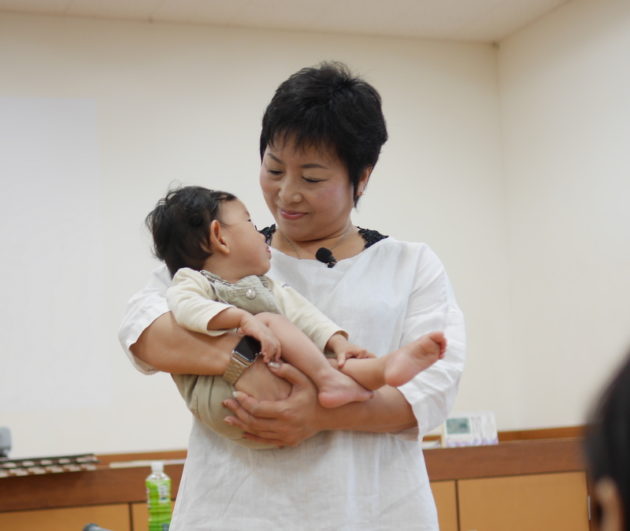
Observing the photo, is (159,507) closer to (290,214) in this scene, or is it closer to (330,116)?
(290,214)

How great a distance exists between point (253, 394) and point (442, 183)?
4647 millimetres

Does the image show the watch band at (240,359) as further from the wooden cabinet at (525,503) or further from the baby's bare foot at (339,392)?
the wooden cabinet at (525,503)

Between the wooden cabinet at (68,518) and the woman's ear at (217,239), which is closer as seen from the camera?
the woman's ear at (217,239)

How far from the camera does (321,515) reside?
1.49m

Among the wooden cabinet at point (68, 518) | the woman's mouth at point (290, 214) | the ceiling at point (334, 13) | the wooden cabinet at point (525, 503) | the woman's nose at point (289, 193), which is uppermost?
the ceiling at point (334, 13)

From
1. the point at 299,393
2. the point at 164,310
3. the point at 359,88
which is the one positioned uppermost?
the point at 359,88

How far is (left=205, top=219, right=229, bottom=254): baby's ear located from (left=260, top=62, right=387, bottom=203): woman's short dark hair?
169 millimetres

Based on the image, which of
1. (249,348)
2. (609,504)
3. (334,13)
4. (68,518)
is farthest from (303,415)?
(334,13)

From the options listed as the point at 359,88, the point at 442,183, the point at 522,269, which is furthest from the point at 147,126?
the point at 359,88

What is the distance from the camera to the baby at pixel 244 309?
57.2 inches

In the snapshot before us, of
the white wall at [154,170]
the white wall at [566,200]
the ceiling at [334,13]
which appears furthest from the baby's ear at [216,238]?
the ceiling at [334,13]

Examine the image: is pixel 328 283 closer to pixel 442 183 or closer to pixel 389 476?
pixel 389 476

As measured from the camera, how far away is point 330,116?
1635 mm

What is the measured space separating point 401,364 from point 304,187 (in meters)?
0.37
